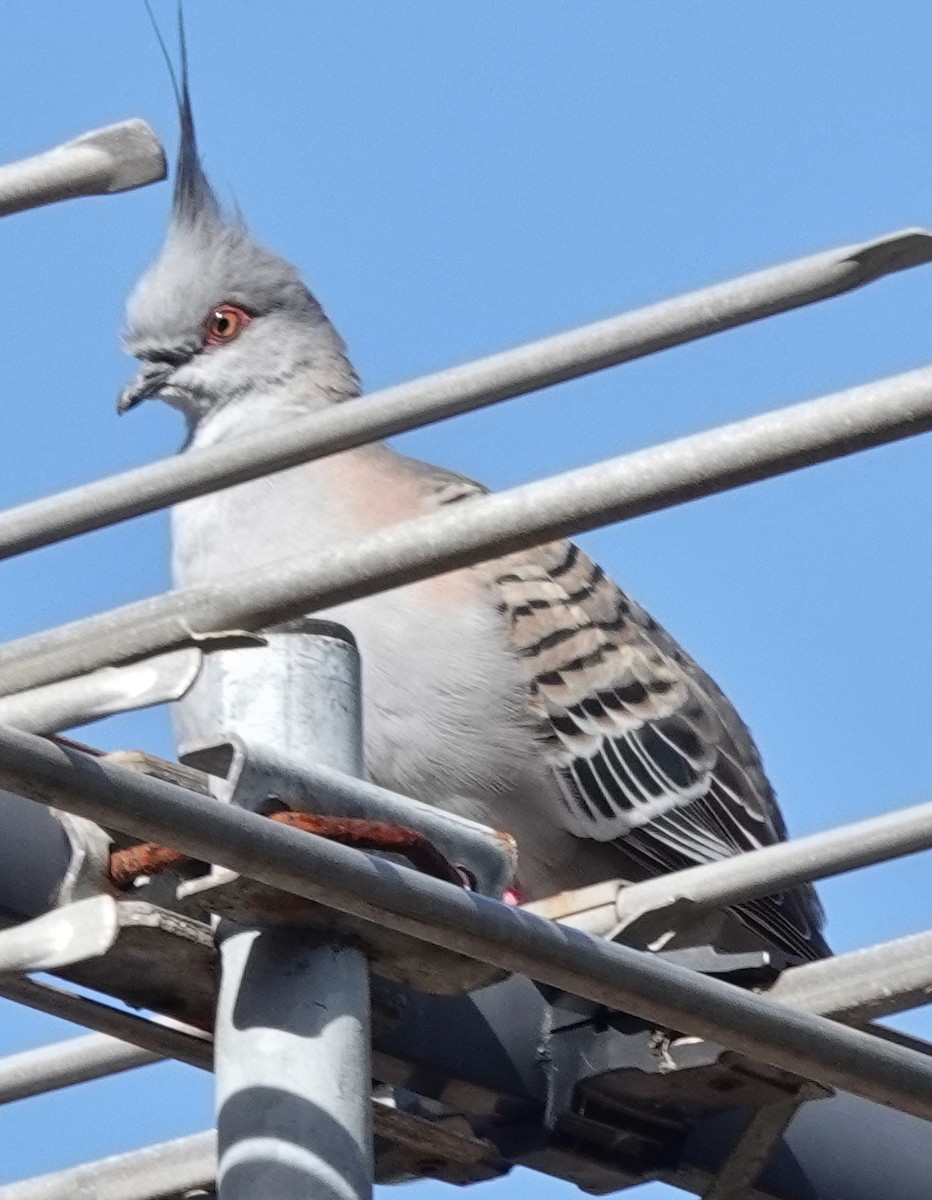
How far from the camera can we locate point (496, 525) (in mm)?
2871

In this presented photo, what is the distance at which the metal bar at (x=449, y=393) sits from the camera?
3047mm

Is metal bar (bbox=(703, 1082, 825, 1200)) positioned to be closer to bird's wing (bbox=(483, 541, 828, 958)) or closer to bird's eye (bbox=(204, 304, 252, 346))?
bird's wing (bbox=(483, 541, 828, 958))

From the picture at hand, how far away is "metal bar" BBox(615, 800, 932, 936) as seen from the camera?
3244mm

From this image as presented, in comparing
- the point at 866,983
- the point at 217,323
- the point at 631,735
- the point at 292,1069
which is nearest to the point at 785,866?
the point at 866,983

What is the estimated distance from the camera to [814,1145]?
366cm

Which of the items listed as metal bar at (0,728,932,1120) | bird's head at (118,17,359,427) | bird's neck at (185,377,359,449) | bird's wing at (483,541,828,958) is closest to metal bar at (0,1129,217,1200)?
metal bar at (0,728,932,1120)

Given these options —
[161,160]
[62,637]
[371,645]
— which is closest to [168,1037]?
[62,637]

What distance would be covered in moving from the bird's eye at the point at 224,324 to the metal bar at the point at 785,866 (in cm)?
460

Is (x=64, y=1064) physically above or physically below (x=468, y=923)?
above

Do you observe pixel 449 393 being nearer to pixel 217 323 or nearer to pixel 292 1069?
pixel 292 1069

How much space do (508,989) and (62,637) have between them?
2.90 feet

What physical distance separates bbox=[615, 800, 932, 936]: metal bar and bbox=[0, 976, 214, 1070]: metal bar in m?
0.65

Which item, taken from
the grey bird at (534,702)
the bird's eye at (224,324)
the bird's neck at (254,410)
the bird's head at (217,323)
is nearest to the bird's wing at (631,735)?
the grey bird at (534,702)

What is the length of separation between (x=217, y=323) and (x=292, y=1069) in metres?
5.23
